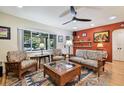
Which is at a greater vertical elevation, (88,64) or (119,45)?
(119,45)

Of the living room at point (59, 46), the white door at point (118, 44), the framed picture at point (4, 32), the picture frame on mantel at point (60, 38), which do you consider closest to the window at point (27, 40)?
the living room at point (59, 46)

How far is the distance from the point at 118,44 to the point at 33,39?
14.9ft

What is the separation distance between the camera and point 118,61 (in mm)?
5137

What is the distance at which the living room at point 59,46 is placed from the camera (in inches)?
108

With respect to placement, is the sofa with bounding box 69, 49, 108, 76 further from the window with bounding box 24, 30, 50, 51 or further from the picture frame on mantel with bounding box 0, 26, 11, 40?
the picture frame on mantel with bounding box 0, 26, 11, 40

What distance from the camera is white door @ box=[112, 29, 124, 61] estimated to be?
5052mm

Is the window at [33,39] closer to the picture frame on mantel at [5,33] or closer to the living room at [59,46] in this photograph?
the living room at [59,46]

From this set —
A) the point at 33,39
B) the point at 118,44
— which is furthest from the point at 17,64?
the point at 118,44

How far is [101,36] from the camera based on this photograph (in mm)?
5691

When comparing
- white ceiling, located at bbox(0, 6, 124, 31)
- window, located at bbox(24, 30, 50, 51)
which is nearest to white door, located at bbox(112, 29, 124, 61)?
white ceiling, located at bbox(0, 6, 124, 31)

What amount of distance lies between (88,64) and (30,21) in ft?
10.6

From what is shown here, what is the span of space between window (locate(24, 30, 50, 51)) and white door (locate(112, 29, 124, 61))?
3.76 metres

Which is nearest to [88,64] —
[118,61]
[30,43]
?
[118,61]
